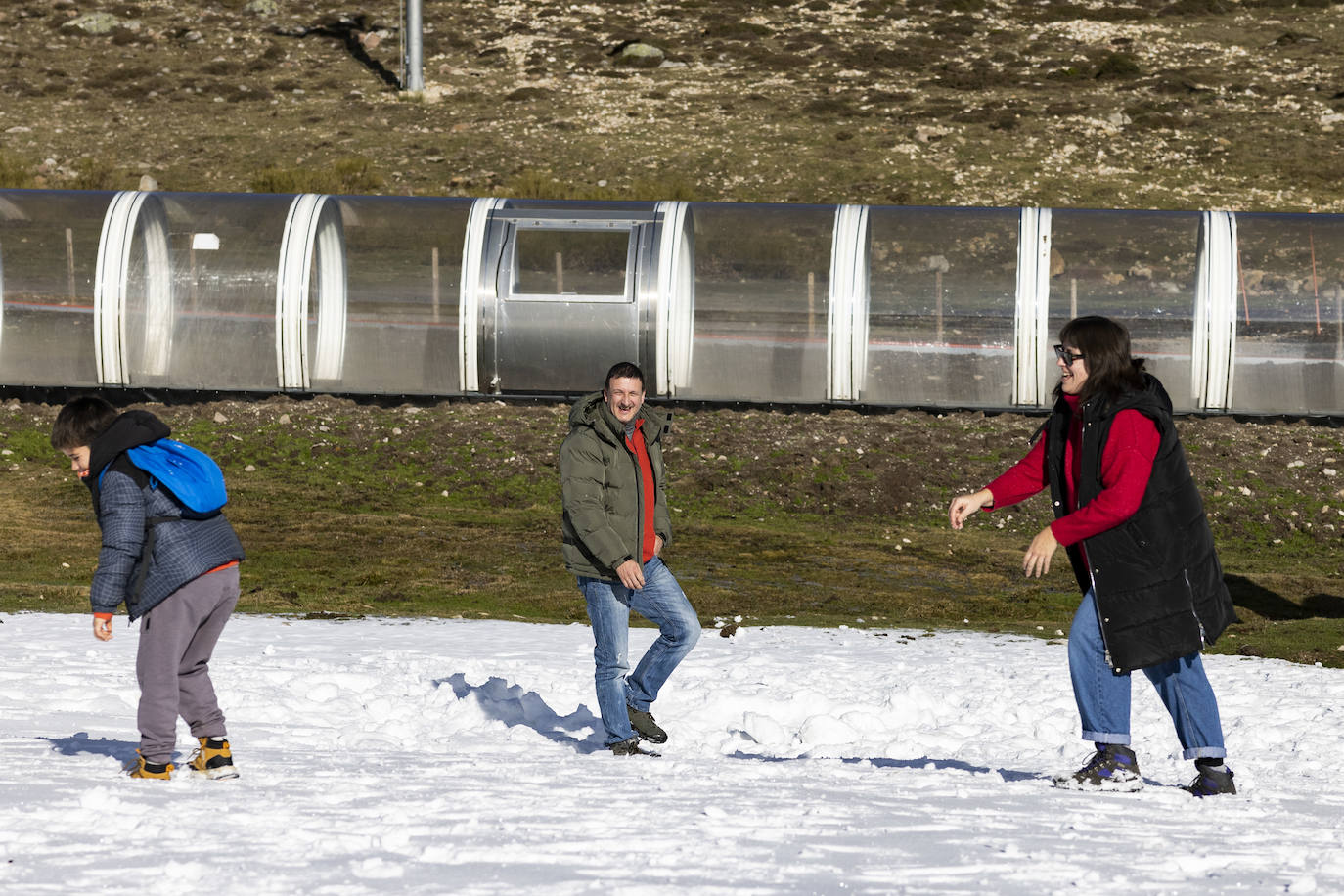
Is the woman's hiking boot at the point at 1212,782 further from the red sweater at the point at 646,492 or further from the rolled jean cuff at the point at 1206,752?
the red sweater at the point at 646,492

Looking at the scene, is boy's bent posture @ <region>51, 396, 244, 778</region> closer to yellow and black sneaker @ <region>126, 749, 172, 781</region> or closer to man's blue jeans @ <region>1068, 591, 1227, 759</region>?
yellow and black sneaker @ <region>126, 749, 172, 781</region>

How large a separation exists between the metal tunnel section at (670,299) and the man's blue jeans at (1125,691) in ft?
47.5

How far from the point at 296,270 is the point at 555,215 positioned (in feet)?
11.3

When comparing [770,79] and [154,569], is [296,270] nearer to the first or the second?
[154,569]

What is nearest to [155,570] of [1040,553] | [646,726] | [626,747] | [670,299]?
[626,747]

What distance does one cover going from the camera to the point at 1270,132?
34969mm

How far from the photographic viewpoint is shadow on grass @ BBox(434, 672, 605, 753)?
767cm

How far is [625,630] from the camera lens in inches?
270

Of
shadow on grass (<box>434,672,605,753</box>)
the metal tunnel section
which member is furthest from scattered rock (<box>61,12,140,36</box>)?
shadow on grass (<box>434,672,605,753</box>)

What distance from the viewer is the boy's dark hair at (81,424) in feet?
18.3

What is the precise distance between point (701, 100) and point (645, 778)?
33547mm

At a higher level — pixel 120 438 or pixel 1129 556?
pixel 120 438

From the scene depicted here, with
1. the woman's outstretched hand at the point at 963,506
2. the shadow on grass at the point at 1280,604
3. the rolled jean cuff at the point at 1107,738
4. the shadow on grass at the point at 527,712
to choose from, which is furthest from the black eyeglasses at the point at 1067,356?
the shadow on grass at the point at 1280,604

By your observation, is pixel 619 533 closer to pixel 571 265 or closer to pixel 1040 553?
pixel 1040 553
